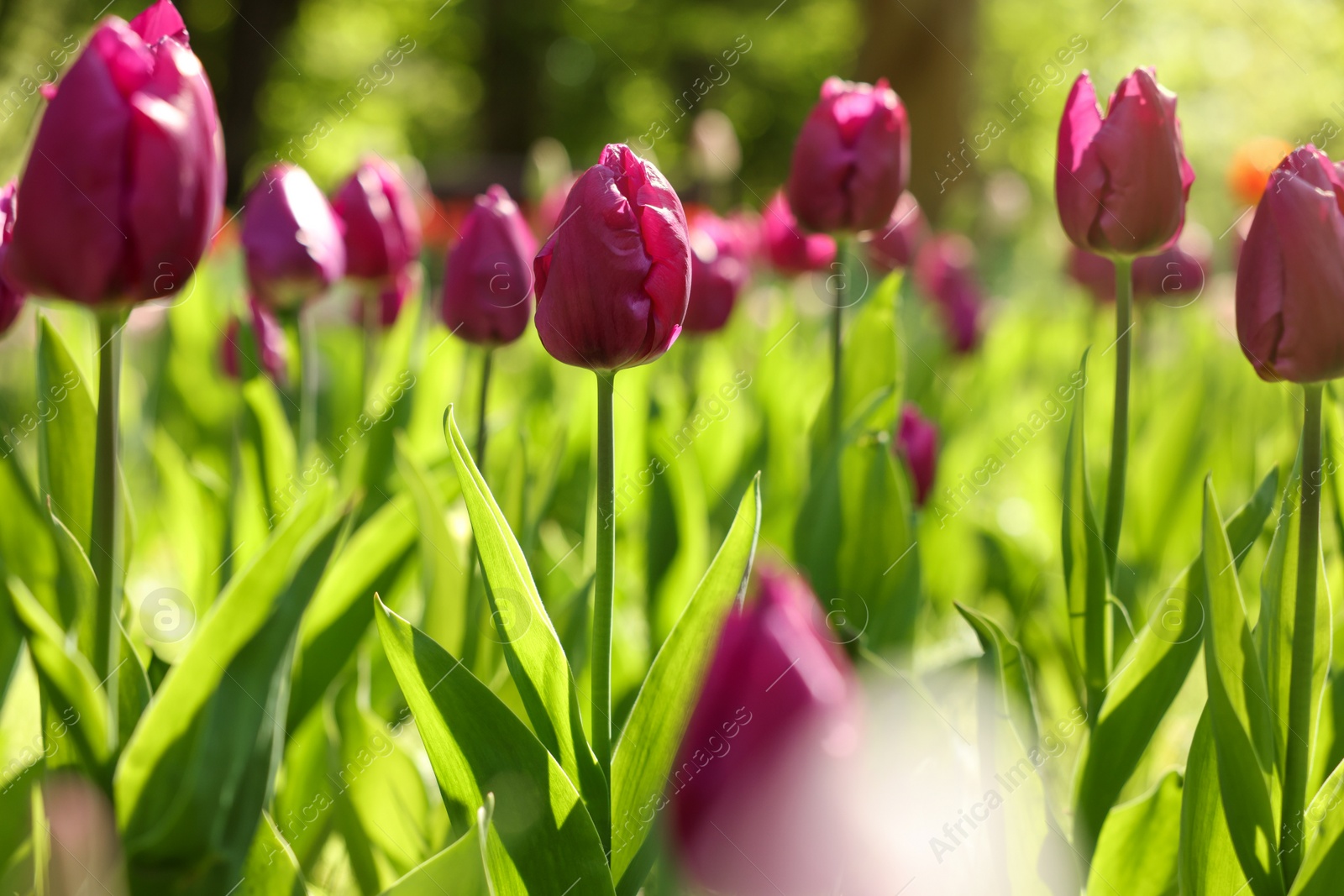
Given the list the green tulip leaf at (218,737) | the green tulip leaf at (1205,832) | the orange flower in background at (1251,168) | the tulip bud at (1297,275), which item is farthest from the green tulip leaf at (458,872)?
the orange flower in background at (1251,168)

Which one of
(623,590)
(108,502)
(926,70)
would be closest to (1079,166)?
(108,502)

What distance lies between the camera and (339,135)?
20.9m

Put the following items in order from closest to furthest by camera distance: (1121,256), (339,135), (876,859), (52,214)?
(876,859) < (52,214) < (1121,256) < (339,135)

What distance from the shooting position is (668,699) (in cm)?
71

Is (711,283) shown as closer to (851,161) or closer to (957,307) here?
(851,161)

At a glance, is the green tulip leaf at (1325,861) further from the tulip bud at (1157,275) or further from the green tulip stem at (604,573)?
the tulip bud at (1157,275)

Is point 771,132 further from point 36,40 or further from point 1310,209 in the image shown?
point 1310,209

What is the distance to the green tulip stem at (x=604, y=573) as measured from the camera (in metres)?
0.68

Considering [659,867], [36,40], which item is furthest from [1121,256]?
[36,40]

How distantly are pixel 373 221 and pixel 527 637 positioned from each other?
92 cm

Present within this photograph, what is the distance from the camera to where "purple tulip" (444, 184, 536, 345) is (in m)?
1.15

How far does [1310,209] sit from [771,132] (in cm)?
2193

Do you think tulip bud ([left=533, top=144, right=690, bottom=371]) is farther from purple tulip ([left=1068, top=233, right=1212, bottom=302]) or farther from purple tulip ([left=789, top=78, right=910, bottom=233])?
purple tulip ([left=1068, top=233, right=1212, bottom=302])

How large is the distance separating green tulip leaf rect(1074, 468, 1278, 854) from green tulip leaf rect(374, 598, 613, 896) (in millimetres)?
452
